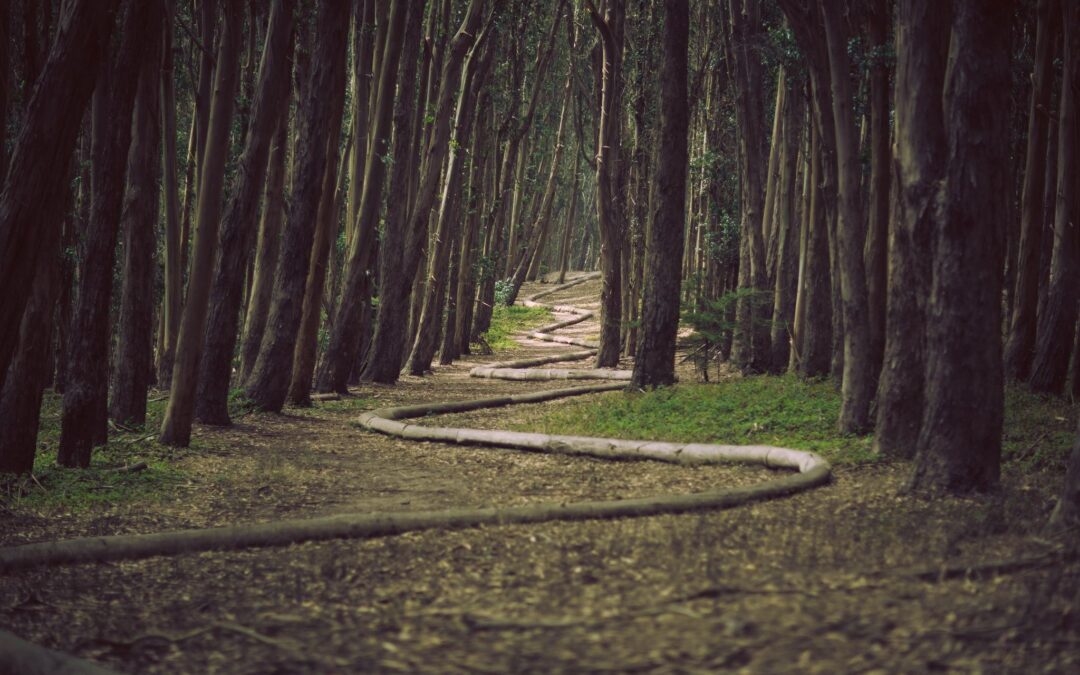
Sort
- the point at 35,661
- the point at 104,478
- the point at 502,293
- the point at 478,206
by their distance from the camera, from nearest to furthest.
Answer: the point at 35,661
the point at 104,478
the point at 478,206
the point at 502,293

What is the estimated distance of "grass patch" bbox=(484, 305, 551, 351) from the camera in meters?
30.0

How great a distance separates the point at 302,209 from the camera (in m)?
13.7

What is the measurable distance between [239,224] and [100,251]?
2800 millimetres

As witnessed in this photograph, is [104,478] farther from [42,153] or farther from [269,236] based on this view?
[269,236]

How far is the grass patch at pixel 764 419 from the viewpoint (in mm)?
9609

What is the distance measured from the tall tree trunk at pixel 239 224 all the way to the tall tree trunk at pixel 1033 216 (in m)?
10.0

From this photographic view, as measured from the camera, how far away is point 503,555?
6277 millimetres

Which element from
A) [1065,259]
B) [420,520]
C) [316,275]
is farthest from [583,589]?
[1065,259]

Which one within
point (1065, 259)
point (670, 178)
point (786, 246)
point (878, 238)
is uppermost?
point (670, 178)

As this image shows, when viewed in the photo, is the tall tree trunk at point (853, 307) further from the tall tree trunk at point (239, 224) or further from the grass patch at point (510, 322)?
the grass patch at point (510, 322)

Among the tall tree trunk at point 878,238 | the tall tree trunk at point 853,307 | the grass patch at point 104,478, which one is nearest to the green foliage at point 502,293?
the grass patch at point 104,478

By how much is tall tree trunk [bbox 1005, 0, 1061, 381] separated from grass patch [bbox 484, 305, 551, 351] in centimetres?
1564

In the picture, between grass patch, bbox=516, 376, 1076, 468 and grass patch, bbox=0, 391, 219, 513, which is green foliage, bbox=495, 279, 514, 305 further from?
grass patch, bbox=0, 391, 219, 513

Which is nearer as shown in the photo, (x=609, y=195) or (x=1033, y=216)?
(x=1033, y=216)
